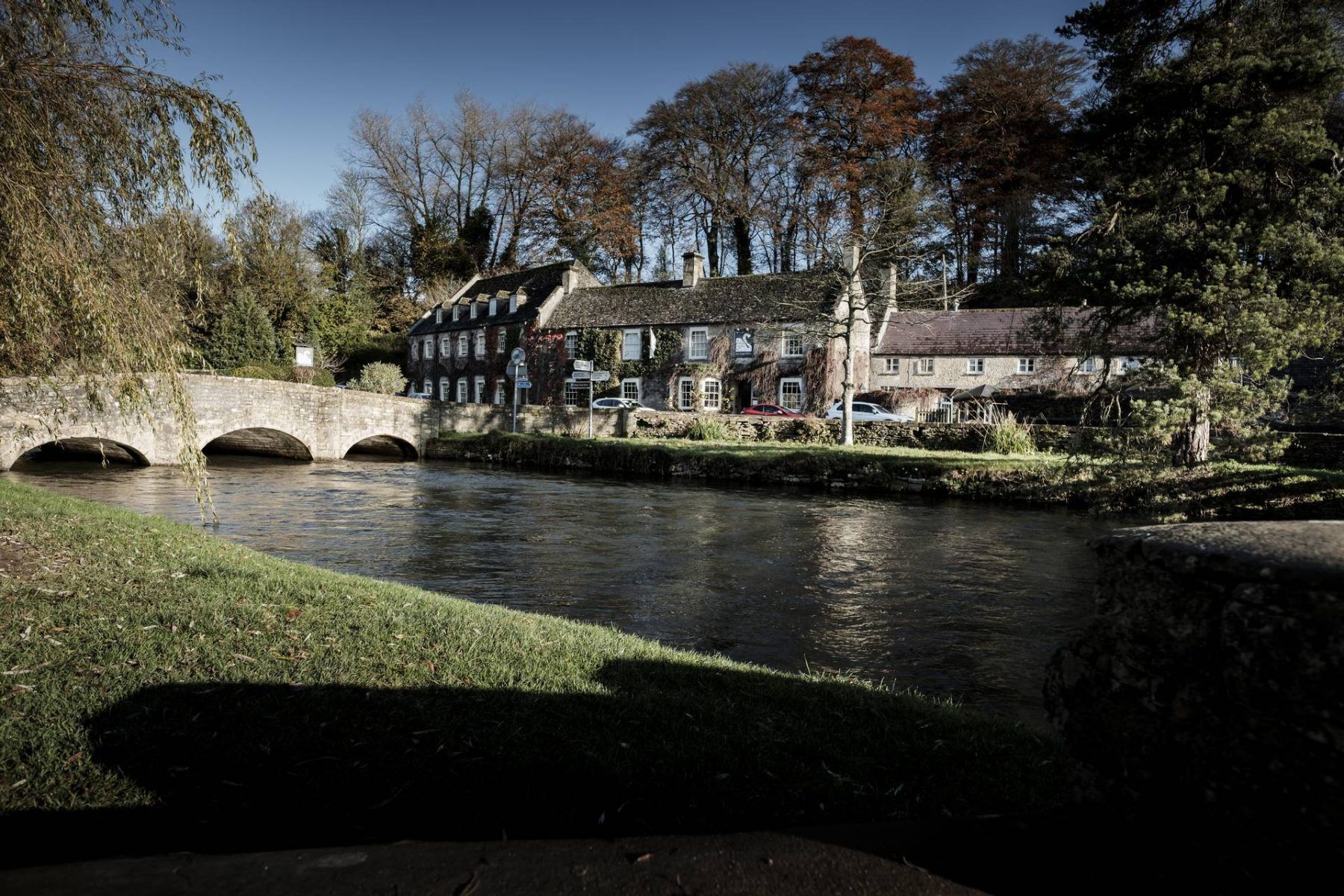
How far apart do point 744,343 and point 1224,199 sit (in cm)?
2571

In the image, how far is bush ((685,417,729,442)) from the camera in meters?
30.1

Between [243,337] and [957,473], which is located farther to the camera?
[243,337]

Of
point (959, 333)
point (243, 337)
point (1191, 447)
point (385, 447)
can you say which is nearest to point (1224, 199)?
point (1191, 447)

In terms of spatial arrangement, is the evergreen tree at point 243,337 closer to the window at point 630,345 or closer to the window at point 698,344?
the window at point 630,345

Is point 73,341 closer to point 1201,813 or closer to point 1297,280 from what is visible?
point 1201,813

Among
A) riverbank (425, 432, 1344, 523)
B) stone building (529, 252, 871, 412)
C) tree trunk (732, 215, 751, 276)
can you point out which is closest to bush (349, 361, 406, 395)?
stone building (529, 252, 871, 412)

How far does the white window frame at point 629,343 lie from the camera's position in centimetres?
4306

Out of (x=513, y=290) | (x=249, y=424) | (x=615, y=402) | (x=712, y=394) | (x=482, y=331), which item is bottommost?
(x=249, y=424)

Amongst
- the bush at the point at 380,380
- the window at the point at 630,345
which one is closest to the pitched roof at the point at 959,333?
the window at the point at 630,345

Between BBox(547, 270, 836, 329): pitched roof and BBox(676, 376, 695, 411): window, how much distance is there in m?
3.10

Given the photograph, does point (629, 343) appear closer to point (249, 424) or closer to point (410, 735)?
point (249, 424)

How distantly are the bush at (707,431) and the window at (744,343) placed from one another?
10.1 metres

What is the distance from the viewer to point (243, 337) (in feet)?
151

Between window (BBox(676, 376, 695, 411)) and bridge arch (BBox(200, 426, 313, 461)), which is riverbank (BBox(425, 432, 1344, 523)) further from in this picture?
window (BBox(676, 376, 695, 411))
